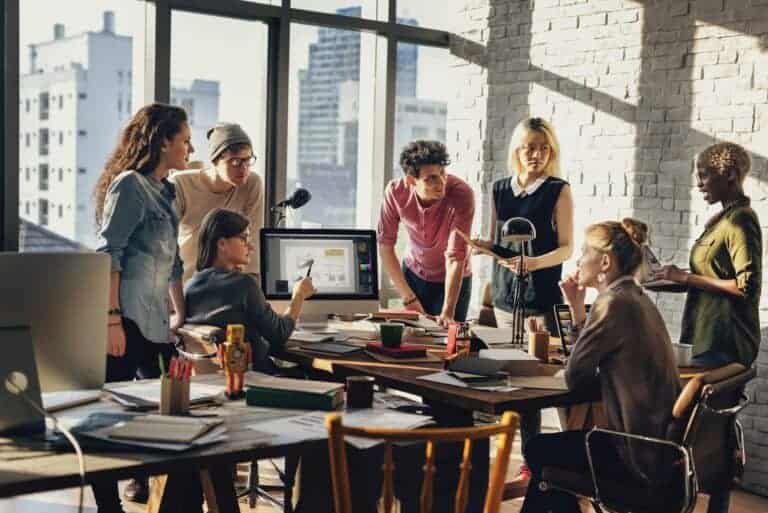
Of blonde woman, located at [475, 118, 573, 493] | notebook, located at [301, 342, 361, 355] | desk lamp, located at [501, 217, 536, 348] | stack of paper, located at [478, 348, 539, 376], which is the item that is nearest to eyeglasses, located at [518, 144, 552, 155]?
blonde woman, located at [475, 118, 573, 493]

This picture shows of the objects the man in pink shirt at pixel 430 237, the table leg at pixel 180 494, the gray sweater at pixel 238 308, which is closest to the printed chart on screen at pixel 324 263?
the man in pink shirt at pixel 430 237

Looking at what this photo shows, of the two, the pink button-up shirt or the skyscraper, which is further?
the skyscraper

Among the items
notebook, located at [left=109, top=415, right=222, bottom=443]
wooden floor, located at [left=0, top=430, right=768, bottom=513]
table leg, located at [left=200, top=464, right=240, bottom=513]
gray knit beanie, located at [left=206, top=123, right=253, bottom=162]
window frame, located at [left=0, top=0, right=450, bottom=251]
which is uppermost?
window frame, located at [left=0, top=0, right=450, bottom=251]

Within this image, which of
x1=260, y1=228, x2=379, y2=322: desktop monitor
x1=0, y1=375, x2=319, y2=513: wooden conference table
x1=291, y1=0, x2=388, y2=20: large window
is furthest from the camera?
x1=291, y1=0, x2=388, y2=20: large window

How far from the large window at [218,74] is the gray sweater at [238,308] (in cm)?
164

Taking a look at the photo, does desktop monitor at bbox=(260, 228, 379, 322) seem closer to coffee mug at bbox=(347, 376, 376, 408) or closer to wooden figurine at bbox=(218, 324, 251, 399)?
wooden figurine at bbox=(218, 324, 251, 399)

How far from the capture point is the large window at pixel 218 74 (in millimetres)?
5090

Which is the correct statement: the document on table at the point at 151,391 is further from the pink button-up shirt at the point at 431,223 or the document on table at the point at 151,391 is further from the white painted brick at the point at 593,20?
the white painted brick at the point at 593,20

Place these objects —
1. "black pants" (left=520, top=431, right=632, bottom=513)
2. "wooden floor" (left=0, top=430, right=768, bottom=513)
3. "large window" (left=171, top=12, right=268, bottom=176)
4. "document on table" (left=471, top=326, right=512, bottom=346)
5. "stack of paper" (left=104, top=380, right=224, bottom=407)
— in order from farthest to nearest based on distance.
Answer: "large window" (left=171, top=12, right=268, bottom=176), "wooden floor" (left=0, top=430, right=768, bottom=513), "document on table" (left=471, top=326, right=512, bottom=346), "black pants" (left=520, top=431, right=632, bottom=513), "stack of paper" (left=104, top=380, right=224, bottom=407)

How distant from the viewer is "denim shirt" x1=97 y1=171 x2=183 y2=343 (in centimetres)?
333

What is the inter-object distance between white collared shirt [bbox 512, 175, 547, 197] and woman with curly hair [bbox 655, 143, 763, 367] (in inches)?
27.2

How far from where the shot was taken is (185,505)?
265 cm

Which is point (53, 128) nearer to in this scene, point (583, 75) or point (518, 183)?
point (518, 183)

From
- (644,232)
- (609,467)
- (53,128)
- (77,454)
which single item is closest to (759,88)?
(644,232)
